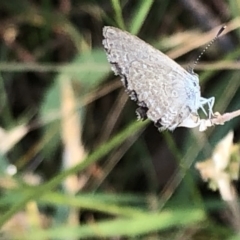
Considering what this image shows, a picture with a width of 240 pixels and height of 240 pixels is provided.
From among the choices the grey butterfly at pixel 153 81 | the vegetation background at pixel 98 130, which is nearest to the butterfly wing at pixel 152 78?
the grey butterfly at pixel 153 81

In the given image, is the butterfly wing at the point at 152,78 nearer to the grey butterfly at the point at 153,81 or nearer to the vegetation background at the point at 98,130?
the grey butterfly at the point at 153,81

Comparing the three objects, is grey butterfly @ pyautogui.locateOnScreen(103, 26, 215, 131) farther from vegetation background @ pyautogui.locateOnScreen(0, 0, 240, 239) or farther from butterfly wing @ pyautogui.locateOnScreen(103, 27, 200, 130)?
vegetation background @ pyautogui.locateOnScreen(0, 0, 240, 239)

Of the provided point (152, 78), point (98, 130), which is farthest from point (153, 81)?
point (98, 130)

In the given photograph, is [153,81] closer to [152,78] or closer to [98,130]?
[152,78]

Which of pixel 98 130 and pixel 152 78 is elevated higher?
pixel 98 130

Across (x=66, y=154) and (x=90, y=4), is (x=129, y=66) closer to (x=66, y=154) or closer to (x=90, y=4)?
(x=66, y=154)

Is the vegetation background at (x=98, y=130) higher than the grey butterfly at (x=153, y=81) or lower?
higher

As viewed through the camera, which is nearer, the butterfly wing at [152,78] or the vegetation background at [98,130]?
the butterfly wing at [152,78]
